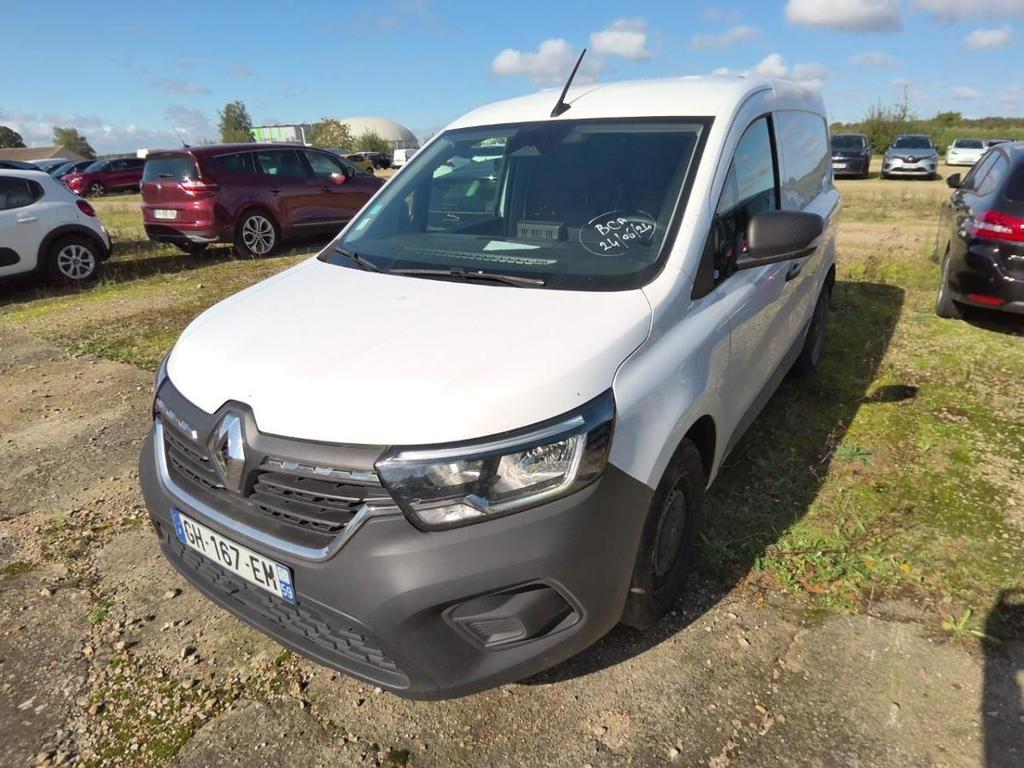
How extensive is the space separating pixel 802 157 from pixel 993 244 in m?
2.34

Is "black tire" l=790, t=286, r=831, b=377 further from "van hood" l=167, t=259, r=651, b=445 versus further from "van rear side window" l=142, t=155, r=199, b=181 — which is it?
"van rear side window" l=142, t=155, r=199, b=181

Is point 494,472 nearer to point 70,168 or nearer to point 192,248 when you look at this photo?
point 192,248

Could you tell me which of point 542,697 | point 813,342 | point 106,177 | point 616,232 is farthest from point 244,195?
point 106,177

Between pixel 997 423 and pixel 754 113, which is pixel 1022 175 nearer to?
pixel 997 423

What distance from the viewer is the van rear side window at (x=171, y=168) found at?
9806 millimetres

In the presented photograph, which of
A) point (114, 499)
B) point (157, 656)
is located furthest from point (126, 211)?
point (157, 656)

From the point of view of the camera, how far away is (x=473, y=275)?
251 cm

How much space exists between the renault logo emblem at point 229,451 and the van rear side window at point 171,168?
914 cm

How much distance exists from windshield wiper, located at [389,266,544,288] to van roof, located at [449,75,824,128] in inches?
38.7

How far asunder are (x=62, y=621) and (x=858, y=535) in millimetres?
3382

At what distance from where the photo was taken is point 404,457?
1.73m

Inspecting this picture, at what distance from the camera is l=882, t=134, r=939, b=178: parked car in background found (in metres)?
22.1

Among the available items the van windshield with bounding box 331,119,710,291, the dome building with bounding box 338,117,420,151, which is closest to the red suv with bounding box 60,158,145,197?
the van windshield with bounding box 331,119,710,291

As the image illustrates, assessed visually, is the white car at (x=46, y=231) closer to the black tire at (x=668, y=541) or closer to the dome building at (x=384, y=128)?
the black tire at (x=668, y=541)
